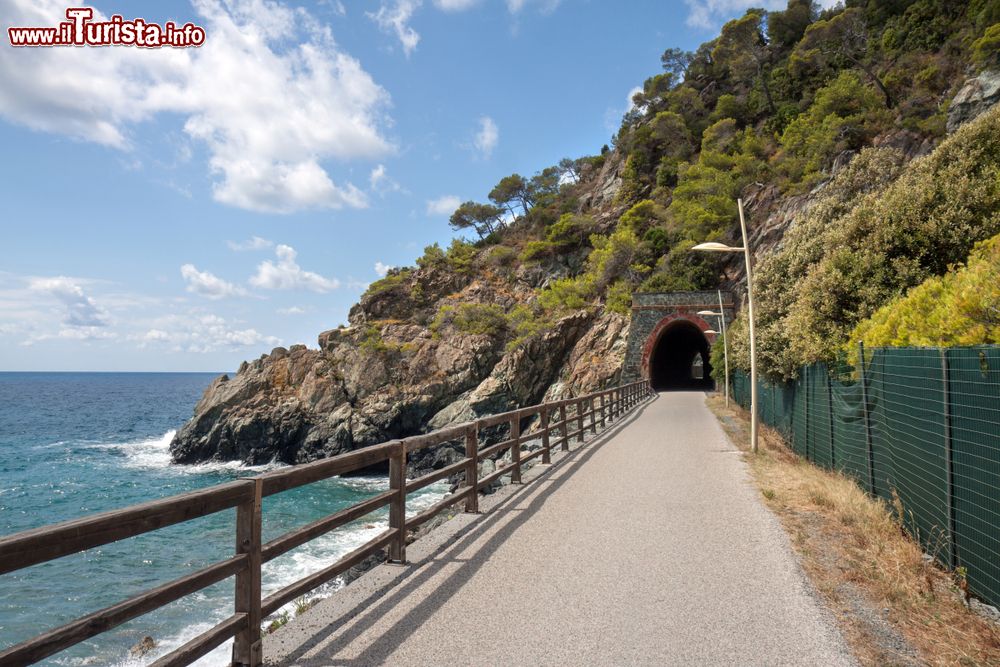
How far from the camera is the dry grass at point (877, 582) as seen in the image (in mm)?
3537

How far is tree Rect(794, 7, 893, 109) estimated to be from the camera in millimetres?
54219

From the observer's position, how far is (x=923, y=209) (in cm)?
998

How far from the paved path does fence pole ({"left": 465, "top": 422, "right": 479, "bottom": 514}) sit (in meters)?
0.25

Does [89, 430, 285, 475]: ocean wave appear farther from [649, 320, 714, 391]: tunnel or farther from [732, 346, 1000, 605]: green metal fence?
[732, 346, 1000, 605]: green metal fence

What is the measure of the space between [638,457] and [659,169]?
58079mm

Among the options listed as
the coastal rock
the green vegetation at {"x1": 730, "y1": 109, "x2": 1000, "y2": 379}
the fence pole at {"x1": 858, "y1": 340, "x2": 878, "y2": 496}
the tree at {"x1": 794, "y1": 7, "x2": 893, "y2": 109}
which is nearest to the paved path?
the fence pole at {"x1": 858, "y1": 340, "x2": 878, "y2": 496}

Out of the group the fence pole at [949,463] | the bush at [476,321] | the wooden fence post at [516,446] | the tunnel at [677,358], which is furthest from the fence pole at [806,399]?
the bush at [476,321]

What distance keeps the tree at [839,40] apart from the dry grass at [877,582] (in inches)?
2350

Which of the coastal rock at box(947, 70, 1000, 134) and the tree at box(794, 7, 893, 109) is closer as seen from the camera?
the coastal rock at box(947, 70, 1000, 134)

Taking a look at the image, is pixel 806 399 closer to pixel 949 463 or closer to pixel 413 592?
pixel 949 463

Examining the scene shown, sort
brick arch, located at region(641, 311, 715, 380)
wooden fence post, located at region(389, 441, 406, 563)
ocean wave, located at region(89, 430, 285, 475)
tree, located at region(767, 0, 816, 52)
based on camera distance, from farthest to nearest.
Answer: tree, located at region(767, 0, 816, 52), brick arch, located at region(641, 311, 715, 380), ocean wave, located at region(89, 430, 285, 475), wooden fence post, located at region(389, 441, 406, 563)

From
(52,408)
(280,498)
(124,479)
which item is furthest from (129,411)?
(280,498)

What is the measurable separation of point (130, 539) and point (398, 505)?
19182 millimetres

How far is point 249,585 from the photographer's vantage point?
132 inches
